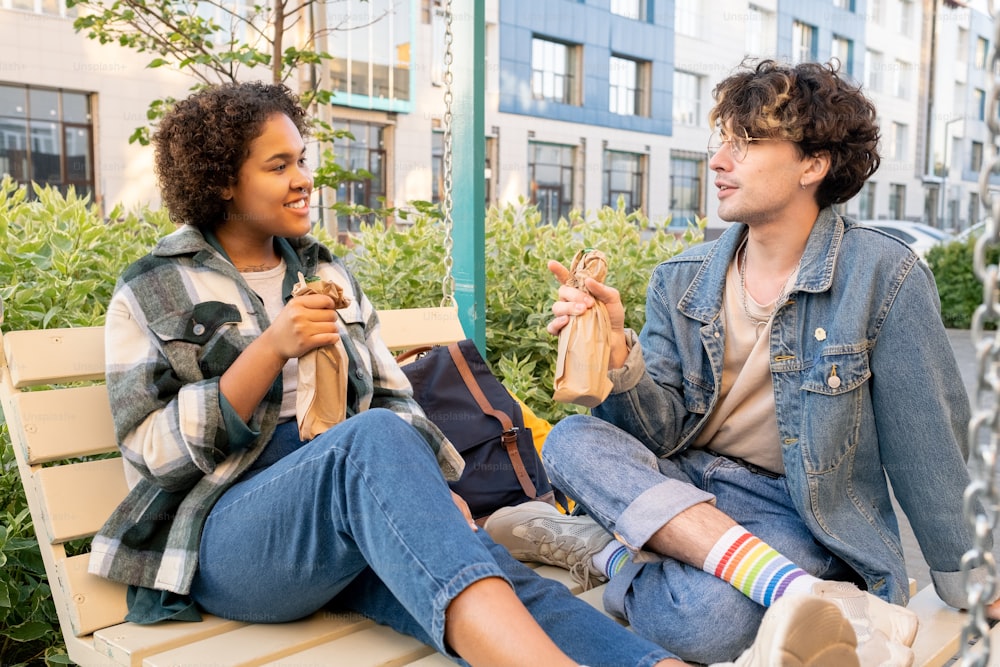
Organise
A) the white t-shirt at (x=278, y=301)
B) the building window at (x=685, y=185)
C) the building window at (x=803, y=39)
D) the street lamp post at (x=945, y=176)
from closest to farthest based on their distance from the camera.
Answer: the white t-shirt at (x=278, y=301)
the building window at (x=685, y=185)
the building window at (x=803, y=39)
the street lamp post at (x=945, y=176)

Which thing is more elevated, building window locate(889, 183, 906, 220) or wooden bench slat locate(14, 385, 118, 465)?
building window locate(889, 183, 906, 220)

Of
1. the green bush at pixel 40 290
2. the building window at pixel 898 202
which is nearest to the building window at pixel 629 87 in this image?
the building window at pixel 898 202

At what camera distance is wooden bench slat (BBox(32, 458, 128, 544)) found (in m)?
2.03

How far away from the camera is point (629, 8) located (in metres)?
26.9

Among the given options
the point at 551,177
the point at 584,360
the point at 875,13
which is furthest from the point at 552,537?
the point at 875,13

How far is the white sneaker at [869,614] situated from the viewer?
177cm

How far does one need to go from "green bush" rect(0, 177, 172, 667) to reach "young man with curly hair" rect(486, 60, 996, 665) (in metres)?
1.24

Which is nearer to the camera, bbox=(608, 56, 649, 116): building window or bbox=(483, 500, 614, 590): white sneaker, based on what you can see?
bbox=(483, 500, 614, 590): white sneaker

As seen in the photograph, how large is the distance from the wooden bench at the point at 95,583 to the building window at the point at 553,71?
925 inches

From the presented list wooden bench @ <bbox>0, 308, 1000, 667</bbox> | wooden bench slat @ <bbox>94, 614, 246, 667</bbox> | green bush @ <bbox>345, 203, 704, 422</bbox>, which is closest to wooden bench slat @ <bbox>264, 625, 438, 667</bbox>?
wooden bench @ <bbox>0, 308, 1000, 667</bbox>

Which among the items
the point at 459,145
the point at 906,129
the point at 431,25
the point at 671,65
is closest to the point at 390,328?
the point at 459,145

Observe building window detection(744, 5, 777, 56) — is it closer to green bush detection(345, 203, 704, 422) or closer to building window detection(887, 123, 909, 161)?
building window detection(887, 123, 909, 161)

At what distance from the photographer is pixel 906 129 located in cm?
3500

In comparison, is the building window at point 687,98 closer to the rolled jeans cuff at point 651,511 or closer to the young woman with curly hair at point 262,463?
the young woman with curly hair at point 262,463
